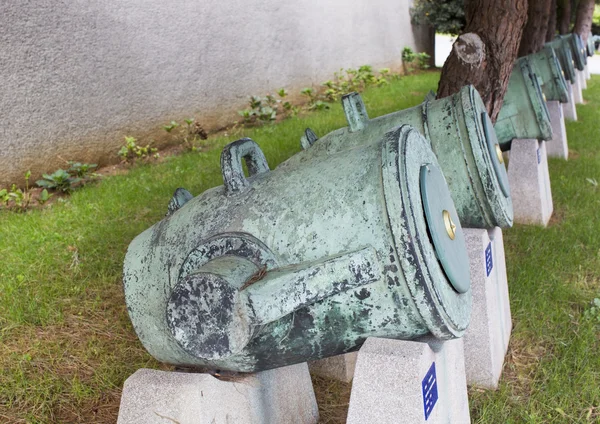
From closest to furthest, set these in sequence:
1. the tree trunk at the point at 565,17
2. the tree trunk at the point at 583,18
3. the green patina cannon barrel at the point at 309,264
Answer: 1. the green patina cannon barrel at the point at 309,264
2. the tree trunk at the point at 583,18
3. the tree trunk at the point at 565,17

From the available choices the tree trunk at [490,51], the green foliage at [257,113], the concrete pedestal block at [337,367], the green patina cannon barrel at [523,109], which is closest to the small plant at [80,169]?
the green foliage at [257,113]

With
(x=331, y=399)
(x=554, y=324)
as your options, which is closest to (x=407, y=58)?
(x=554, y=324)

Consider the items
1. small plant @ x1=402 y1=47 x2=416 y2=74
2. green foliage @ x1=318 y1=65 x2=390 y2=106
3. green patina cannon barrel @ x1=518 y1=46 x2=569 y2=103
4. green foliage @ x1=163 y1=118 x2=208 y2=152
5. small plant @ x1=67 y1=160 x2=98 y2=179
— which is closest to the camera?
small plant @ x1=67 y1=160 x2=98 y2=179

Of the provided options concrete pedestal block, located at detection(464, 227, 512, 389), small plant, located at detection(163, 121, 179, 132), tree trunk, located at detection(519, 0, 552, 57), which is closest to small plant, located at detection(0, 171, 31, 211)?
small plant, located at detection(163, 121, 179, 132)

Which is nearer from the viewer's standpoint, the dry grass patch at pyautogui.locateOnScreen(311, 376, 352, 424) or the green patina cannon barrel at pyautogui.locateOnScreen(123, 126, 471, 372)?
the green patina cannon barrel at pyautogui.locateOnScreen(123, 126, 471, 372)

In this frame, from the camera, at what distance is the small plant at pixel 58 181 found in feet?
14.7

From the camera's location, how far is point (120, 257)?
11.0 feet

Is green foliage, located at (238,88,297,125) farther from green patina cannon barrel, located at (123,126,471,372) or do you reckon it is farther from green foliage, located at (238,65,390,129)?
green patina cannon barrel, located at (123,126,471,372)

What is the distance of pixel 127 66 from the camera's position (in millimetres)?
5371

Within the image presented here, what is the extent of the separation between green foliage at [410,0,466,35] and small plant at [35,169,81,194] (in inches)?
356

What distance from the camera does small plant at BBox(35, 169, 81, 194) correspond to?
4.49 meters

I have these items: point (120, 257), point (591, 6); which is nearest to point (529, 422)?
point (120, 257)

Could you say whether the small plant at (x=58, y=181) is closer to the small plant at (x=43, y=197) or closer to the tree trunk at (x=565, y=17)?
the small plant at (x=43, y=197)

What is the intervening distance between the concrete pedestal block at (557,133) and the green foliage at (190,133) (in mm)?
3236
